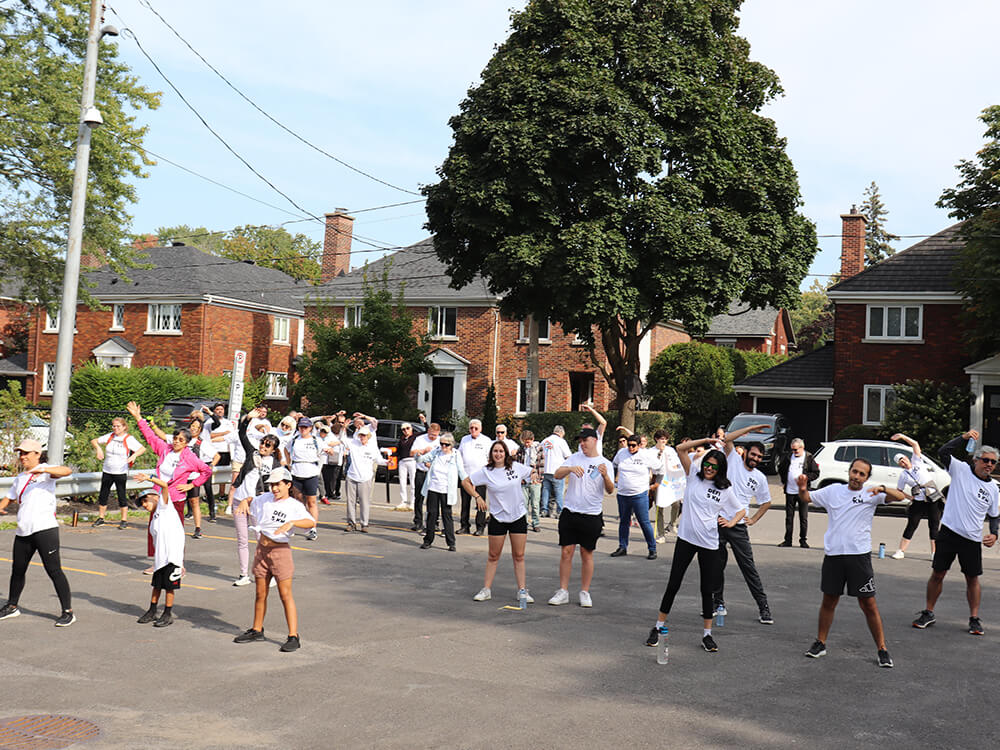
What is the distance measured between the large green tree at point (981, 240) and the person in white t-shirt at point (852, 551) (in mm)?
21168

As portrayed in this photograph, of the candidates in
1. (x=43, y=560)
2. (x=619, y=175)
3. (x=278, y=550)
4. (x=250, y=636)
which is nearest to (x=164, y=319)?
(x=619, y=175)

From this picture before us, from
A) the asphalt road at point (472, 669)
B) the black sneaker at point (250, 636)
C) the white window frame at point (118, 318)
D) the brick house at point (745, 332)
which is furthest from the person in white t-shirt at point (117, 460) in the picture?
the brick house at point (745, 332)

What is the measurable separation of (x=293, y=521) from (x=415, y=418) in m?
26.4

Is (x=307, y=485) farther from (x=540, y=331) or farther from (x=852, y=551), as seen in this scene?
(x=540, y=331)

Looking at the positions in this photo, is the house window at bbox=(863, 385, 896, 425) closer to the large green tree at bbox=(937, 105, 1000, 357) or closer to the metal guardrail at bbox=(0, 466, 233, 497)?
the large green tree at bbox=(937, 105, 1000, 357)

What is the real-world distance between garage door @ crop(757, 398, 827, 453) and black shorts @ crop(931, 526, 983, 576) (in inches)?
1055

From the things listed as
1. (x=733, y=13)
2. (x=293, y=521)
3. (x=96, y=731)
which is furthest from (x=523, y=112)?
(x=96, y=731)

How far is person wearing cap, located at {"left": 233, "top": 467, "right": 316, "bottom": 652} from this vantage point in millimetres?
8242

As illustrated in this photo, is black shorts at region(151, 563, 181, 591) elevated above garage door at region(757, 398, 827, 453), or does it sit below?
below

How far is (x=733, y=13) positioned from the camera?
103ft

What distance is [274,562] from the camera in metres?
8.27

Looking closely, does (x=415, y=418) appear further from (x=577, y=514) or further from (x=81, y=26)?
(x=577, y=514)

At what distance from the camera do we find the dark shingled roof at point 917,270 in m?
32.2

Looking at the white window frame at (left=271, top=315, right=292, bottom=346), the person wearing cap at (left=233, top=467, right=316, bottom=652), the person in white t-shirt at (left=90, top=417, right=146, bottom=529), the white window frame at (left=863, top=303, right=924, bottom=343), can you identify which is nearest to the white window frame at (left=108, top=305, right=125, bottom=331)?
the white window frame at (left=271, top=315, right=292, bottom=346)
